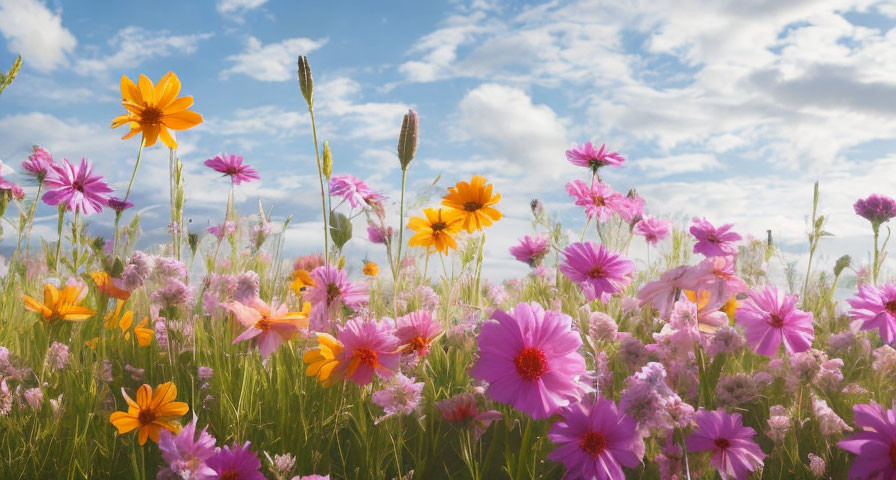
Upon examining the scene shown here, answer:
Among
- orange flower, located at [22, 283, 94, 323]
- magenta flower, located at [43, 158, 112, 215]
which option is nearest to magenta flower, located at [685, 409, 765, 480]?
orange flower, located at [22, 283, 94, 323]

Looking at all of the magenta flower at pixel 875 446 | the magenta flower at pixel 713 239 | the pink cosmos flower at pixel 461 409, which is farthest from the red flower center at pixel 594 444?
the magenta flower at pixel 713 239

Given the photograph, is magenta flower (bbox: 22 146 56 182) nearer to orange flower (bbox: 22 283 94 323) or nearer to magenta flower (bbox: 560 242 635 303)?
orange flower (bbox: 22 283 94 323)

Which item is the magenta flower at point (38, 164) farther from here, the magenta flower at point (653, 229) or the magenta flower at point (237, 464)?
the magenta flower at point (653, 229)

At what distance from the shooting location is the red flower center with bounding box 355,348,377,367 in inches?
57.2

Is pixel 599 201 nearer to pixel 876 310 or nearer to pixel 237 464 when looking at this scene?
pixel 876 310

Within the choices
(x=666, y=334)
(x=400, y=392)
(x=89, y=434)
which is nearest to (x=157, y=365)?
(x=89, y=434)

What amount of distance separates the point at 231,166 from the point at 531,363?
178 cm

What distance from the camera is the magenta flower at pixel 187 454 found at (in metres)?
1.25

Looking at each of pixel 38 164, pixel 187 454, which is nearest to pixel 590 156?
pixel 187 454

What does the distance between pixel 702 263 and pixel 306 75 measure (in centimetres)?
101

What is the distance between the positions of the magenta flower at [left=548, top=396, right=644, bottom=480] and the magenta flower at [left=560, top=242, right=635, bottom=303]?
40cm

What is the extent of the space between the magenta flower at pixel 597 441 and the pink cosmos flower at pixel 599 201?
3.26 ft

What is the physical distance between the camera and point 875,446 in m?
1.42

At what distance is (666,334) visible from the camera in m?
1.62
